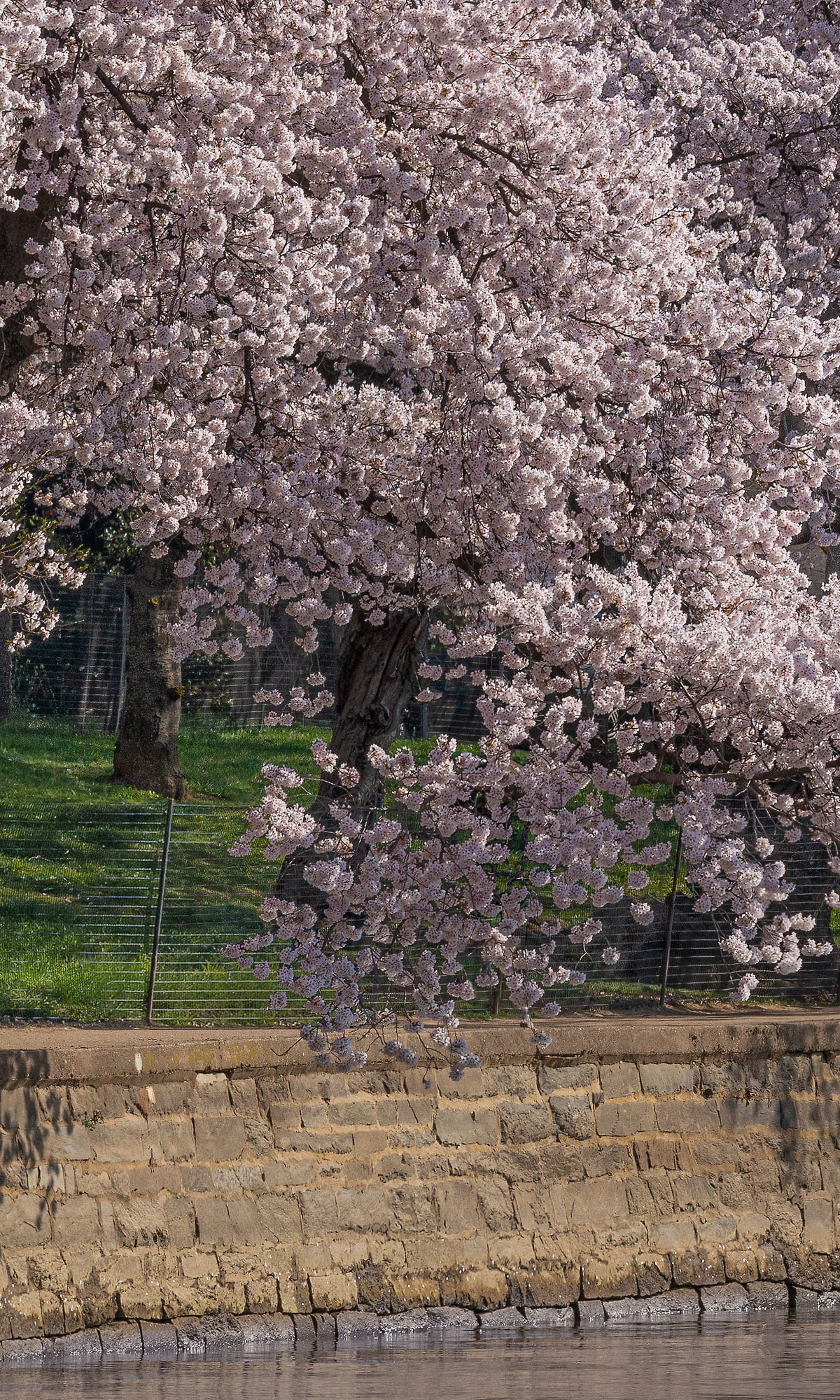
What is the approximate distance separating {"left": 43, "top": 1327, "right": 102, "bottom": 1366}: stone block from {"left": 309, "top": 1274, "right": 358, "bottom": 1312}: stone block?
1.32 meters

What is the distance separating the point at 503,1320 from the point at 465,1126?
1121mm

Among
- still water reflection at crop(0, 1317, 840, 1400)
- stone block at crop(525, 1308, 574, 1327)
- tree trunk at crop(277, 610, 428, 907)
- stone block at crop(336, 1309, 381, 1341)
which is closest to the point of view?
still water reflection at crop(0, 1317, 840, 1400)

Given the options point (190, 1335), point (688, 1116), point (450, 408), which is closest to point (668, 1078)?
point (688, 1116)

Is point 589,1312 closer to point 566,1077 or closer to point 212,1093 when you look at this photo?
point 566,1077

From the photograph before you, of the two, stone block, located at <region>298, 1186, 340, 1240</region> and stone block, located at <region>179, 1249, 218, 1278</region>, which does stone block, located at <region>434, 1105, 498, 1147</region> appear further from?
stone block, located at <region>179, 1249, 218, 1278</region>

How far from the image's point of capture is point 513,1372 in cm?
928

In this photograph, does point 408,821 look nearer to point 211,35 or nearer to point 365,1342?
point 365,1342

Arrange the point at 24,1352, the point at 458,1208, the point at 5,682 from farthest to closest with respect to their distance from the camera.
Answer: the point at 5,682 → the point at 458,1208 → the point at 24,1352

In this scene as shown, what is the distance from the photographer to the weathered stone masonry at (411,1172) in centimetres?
965

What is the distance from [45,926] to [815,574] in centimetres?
1253

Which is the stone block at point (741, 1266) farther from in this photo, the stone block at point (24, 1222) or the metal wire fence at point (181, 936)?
the stone block at point (24, 1222)

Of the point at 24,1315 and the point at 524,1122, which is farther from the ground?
the point at 524,1122

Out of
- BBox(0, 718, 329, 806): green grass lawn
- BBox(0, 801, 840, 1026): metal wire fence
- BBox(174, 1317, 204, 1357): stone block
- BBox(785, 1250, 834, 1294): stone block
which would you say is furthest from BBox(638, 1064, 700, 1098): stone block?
BBox(0, 718, 329, 806): green grass lawn

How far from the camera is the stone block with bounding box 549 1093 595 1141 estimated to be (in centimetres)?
1126
